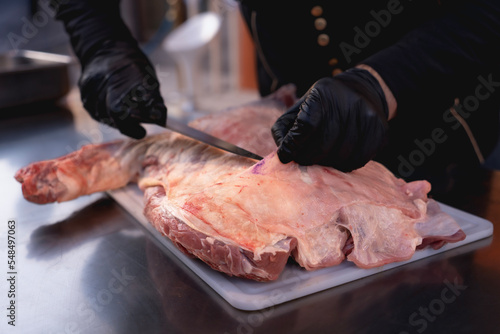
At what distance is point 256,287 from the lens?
0.82 m

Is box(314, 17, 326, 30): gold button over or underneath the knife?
over

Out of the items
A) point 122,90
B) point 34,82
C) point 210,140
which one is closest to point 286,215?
point 210,140

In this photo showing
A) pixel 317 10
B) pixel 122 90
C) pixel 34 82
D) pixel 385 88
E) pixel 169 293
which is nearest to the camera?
pixel 169 293

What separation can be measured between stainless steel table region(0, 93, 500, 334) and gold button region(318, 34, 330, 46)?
0.68 metres

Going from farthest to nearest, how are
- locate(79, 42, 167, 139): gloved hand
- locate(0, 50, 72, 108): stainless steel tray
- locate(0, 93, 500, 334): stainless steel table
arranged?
locate(0, 50, 72, 108): stainless steel tray < locate(79, 42, 167, 139): gloved hand < locate(0, 93, 500, 334): stainless steel table

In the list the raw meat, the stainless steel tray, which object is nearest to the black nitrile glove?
the raw meat

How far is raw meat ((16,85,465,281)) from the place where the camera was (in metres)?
0.84

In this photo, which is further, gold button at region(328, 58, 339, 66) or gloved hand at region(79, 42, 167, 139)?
gold button at region(328, 58, 339, 66)

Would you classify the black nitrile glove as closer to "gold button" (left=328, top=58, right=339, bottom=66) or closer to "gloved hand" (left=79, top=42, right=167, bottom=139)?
"gloved hand" (left=79, top=42, right=167, bottom=139)

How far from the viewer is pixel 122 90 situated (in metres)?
1.31

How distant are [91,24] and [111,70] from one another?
0.27 m

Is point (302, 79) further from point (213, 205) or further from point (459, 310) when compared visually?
point (459, 310)

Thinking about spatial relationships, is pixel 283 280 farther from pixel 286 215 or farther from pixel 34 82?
pixel 34 82

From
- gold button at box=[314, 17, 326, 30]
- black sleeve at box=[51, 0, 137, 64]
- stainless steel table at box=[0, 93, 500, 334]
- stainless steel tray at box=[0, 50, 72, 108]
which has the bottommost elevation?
stainless steel tray at box=[0, 50, 72, 108]
